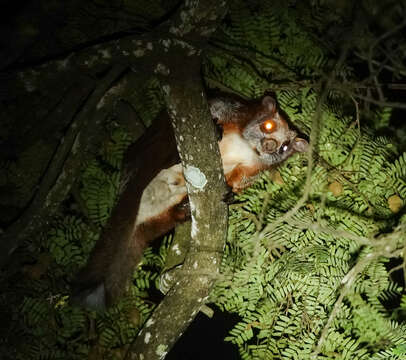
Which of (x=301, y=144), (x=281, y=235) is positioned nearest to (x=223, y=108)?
(x=301, y=144)

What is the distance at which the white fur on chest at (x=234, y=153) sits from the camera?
4.45 metres

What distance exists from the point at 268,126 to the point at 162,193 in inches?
60.0

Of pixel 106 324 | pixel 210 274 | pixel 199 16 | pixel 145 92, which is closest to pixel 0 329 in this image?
pixel 106 324

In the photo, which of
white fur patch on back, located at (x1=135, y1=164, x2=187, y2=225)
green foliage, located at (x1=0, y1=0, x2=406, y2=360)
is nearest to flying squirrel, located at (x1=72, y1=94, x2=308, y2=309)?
white fur patch on back, located at (x1=135, y1=164, x2=187, y2=225)

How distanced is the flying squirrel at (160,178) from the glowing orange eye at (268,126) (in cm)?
1

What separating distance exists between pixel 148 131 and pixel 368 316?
104 inches

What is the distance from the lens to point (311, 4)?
3.59 m

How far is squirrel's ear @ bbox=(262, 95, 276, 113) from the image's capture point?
3950mm

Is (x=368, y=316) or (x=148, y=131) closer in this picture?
(x=368, y=316)

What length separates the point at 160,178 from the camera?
388 centimetres

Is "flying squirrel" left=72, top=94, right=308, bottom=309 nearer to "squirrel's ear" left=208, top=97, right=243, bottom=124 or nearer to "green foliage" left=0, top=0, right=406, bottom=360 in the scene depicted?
"squirrel's ear" left=208, top=97, right=243, bottom=124

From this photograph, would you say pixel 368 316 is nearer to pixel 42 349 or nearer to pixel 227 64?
pixel 227 64

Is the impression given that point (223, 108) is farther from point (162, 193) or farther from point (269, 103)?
point (162, 193)

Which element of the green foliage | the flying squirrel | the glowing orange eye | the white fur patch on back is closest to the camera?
the green foliage
